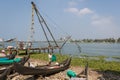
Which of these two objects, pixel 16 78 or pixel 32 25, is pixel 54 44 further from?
pixel 16 78

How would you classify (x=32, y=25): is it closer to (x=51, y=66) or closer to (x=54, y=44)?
(x=54, y=44)

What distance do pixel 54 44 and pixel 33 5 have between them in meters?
9.03

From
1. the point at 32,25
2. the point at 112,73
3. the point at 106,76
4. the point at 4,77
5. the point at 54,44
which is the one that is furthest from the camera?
the point at 54,44

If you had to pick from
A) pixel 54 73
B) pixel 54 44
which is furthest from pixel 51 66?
pixel 54 44

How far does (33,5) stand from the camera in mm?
35938

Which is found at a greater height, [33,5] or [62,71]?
[33,5]

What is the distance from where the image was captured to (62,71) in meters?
19.5

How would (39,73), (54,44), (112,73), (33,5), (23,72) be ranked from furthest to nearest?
1. (54,44)
2. (33,5)
3. (112,73)
4. (39,73)
5. (23,72)

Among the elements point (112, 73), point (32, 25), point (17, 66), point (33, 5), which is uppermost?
point (33, 5)

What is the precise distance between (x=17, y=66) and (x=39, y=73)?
7.06 feet


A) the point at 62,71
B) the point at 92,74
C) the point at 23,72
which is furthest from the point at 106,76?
the point at 23,72

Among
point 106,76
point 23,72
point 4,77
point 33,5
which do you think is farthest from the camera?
point 33,5

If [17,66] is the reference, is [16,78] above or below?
below

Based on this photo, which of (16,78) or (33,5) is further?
(33,5)
